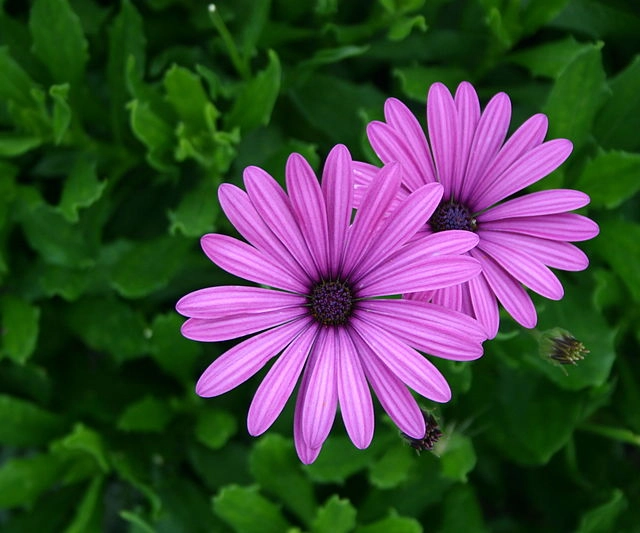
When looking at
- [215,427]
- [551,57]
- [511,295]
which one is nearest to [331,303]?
[511,295]

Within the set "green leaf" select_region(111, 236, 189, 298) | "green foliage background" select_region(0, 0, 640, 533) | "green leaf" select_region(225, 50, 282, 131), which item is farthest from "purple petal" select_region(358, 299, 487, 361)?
"green leaf" select_region(111, 236, 189, 298)

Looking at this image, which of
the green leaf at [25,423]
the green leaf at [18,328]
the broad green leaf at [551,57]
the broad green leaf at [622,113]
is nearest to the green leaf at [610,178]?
the broad green leaf at [622,113]

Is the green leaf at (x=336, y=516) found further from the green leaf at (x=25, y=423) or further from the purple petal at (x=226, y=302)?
the green leaf at (x=25, y=423)

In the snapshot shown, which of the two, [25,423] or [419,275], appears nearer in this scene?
[419,275]

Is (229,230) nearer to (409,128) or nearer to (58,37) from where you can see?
(58,37)

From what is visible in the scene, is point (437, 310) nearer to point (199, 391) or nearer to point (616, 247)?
point (199, 391)
